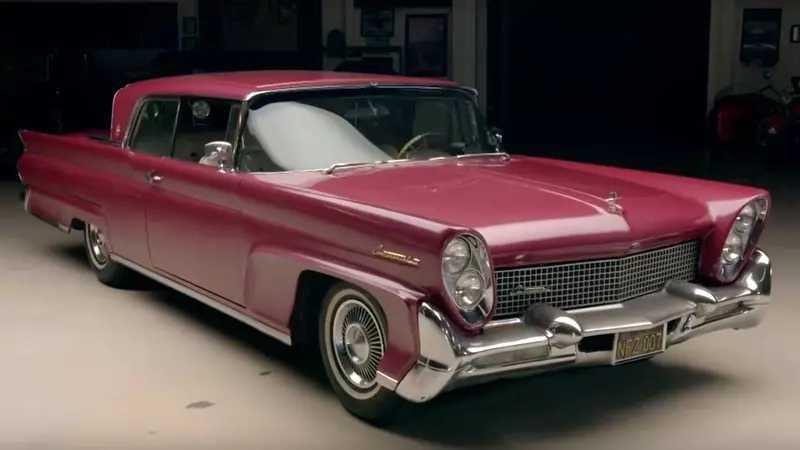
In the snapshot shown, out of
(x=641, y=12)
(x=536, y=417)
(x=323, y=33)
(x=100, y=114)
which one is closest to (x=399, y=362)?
(x=536, y=417)

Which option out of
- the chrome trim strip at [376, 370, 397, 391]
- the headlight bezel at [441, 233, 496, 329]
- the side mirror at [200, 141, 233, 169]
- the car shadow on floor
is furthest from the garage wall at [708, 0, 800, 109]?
the chrome trim strip at [376, 370, 397, 391]

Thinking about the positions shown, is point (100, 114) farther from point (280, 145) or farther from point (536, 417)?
point (536, 417)

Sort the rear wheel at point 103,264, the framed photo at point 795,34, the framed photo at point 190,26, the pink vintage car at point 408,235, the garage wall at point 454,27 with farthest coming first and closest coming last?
the garage wall at point 454,27, the framed photo at point 190,26, the framed photo at point 795,34, the rear wheel at point 103,264, the pink vintage car at point 408,235

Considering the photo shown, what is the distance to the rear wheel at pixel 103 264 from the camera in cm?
559

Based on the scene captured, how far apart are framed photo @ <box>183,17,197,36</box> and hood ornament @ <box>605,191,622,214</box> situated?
12239 millimetres

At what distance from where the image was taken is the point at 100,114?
1130 centimetres

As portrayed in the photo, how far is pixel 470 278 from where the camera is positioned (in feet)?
10.4

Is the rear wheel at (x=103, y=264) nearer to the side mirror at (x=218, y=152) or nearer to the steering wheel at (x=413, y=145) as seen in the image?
the side mirror at (x=218, y=152)

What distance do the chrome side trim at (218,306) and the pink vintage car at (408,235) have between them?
0.5 inches

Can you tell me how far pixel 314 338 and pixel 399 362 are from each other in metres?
0.79

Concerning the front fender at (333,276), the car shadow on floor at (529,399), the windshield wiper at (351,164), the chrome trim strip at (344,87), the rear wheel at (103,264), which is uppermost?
the chrome trim strip at (344,87)

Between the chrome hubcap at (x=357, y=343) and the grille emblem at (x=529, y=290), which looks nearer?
the grille emblem at (x=529, y=290)

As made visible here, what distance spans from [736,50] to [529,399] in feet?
40.5

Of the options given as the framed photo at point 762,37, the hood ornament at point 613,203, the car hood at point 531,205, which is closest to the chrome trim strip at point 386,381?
the car hood at point 531,205
